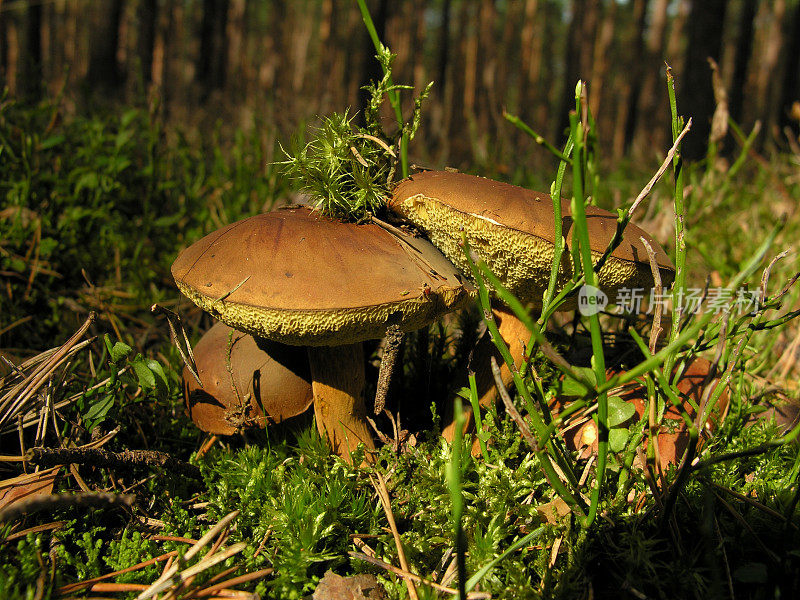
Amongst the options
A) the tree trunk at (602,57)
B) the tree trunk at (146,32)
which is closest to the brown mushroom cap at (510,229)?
the tree trunk at (146,32)

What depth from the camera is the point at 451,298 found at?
3.80 feet

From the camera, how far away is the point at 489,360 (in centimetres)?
148

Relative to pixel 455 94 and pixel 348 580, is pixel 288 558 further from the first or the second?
pixel 455 94

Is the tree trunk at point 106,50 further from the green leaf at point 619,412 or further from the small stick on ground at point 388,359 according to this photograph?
the green leaf at point 619,412

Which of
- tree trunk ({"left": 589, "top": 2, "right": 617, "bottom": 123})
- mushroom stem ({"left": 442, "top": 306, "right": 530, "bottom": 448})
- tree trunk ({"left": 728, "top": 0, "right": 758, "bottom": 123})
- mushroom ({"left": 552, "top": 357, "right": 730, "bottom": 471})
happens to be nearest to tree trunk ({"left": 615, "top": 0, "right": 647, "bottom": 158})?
tree trunk ({"left": 589, "top": 2, "right": 617, "bottom": 123})

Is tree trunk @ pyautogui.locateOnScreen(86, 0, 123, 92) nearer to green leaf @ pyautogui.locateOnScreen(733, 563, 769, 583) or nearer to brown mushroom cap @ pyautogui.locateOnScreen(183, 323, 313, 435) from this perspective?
brown mushroom cap @ pyautogui.locateOnScreen(183, 323, 313, 435)

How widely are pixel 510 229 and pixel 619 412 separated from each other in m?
0.59

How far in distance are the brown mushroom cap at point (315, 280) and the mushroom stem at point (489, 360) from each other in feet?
0.89

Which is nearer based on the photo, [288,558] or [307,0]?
[288,558]

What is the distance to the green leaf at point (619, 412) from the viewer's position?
1294mm

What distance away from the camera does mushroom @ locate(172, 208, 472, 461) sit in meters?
1.04

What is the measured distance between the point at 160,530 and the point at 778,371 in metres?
2.15

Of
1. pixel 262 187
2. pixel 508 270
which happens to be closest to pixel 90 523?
pixel 508 270

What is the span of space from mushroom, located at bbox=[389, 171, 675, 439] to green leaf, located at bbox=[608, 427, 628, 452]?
0.32 m
